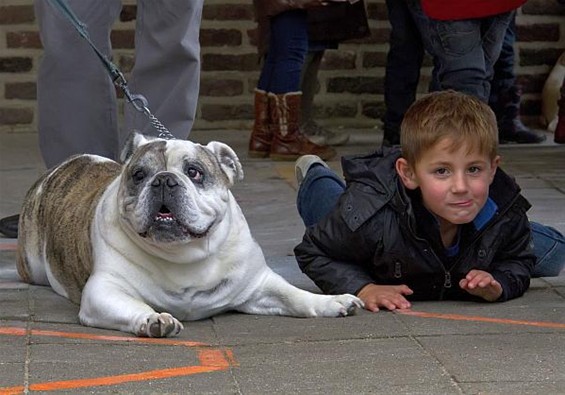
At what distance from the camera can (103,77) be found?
6.29 m

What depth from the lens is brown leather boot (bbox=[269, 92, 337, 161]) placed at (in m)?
8.20

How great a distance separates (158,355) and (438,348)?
2.77ft

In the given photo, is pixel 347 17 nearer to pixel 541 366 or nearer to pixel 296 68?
pixel 296 68

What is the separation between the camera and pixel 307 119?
8.95m

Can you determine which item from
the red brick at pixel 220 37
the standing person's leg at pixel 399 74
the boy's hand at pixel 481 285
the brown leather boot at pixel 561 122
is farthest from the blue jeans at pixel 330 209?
the red brick at pixel 220 37

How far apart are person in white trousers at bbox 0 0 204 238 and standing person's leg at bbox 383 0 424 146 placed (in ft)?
7.24

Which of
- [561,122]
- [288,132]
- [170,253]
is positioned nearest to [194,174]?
[170,253]

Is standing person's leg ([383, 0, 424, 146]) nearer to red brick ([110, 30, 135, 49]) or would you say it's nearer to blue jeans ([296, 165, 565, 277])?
red brick ([110, 30, 135, 49])

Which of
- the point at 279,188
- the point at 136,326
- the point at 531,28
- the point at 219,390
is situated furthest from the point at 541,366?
the point at 531,28

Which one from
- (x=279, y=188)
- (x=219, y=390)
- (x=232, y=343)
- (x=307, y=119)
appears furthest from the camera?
(x=307, y=119)

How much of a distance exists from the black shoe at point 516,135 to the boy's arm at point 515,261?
3.91 m

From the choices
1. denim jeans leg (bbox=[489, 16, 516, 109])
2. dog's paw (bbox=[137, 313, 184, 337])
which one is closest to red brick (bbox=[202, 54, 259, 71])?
denim jeans leg (bbox=[489, 16, 516, 109])

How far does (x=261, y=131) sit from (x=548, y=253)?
3.18m

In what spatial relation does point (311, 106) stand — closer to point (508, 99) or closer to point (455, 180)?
point (508, 99)
